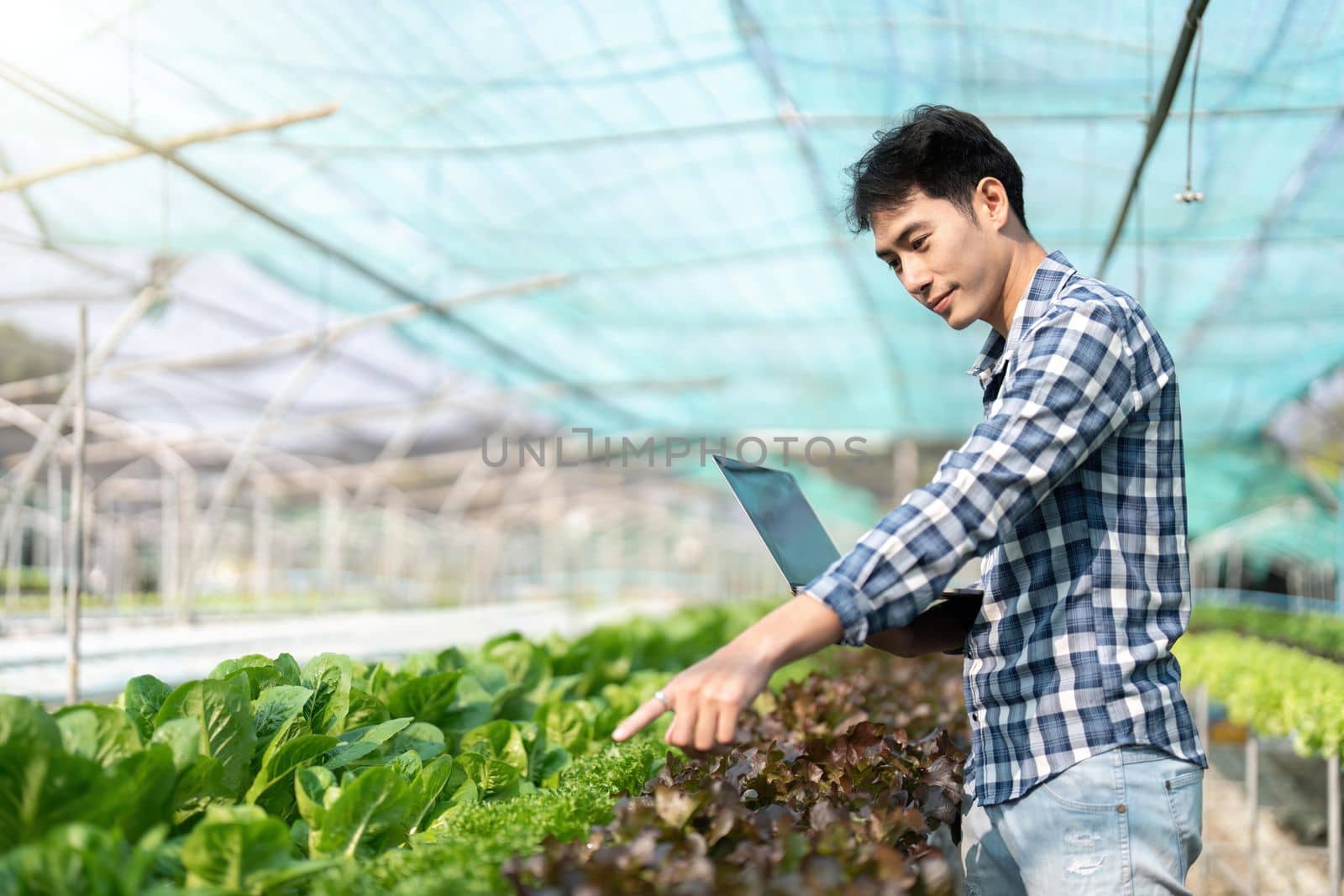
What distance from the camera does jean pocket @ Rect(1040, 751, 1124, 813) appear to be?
1.41 metres

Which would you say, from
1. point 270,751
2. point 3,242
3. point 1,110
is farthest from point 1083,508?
point 3,242

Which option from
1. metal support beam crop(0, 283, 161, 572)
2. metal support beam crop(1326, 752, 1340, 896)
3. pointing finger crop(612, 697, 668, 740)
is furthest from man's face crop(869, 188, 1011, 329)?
metal support beam crop(0, 283, 161, 572)

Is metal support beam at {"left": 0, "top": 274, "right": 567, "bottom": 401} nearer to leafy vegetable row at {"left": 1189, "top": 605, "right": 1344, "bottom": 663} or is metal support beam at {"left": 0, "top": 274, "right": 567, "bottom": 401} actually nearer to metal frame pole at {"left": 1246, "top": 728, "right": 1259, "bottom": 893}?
metal frame pole at {"left": 1246, "top": 728, "right": 1259, "bottom": 893}

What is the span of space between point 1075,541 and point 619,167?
6229 mm

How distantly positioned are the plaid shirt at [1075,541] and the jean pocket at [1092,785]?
0.04 ft

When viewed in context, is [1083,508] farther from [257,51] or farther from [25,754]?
[257,51]

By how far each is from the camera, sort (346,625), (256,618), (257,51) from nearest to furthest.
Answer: (257,51)
(346,625)
(256,618)

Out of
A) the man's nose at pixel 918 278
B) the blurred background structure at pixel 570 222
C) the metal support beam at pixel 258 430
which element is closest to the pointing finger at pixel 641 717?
the man's nose at pixel 918 278

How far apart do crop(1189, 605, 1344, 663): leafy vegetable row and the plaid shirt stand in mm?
6357

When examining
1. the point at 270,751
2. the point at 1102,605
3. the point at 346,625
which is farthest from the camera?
the point at 346,625

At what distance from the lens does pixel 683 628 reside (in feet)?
20.3

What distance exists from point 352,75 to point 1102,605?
538cm

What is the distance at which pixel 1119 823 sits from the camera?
4.61ft

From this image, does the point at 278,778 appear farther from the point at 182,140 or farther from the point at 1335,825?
the point at 1335,825
